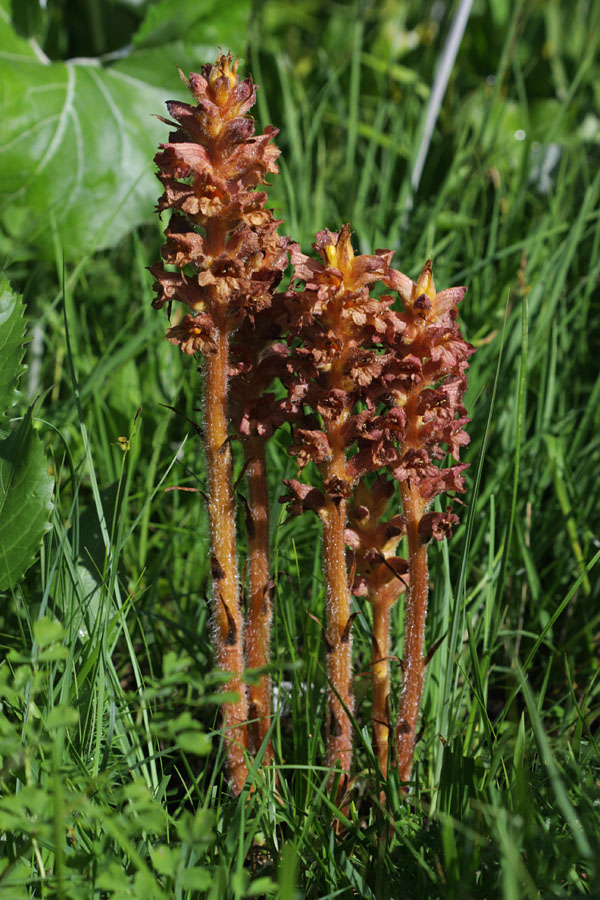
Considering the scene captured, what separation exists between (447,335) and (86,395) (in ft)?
4.79

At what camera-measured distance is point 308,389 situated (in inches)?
65.9

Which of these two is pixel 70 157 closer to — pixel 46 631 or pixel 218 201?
pixel 218 201

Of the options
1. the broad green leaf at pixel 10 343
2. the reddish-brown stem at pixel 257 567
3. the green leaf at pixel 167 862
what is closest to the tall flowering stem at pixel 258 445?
the reddish-brown stem at pixel 257 567

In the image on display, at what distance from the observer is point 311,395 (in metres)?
1.67

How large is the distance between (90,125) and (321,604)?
2308 mm

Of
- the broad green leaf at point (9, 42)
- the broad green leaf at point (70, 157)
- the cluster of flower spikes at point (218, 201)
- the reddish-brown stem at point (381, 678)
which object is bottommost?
the reddish-brown stem at point (381, 678)

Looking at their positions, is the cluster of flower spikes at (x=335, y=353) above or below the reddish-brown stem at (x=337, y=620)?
above

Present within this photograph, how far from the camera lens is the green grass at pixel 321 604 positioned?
4.75ft

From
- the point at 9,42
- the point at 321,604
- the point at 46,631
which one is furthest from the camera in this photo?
the point at 9,42

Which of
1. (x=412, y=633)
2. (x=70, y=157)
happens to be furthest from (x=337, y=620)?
(x=70, y=157)

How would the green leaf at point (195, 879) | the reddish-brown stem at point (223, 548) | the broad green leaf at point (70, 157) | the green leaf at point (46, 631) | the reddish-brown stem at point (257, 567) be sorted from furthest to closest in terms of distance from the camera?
the broad green leaf at point (70, 157), the reddish-brown stem at point (257, 567), the reddish-brown stem at point (223, 548), the green leaf at point (46, 631), the green leaf at point (195, 879)

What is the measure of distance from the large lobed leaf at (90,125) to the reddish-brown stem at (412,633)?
1.90m

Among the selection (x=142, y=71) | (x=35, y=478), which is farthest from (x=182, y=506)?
(x=142, y=71)

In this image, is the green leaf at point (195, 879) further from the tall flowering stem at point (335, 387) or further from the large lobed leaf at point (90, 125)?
the large lobed leaf at point (90, 125)
